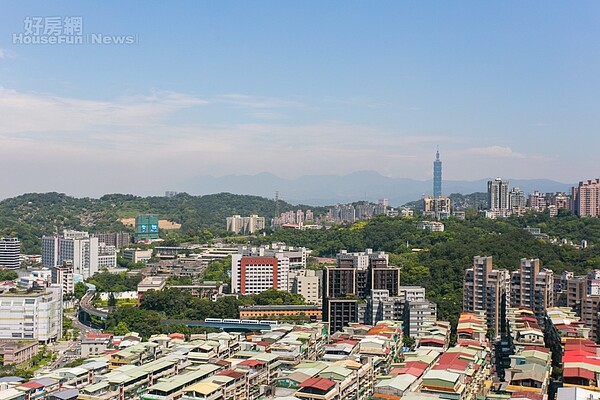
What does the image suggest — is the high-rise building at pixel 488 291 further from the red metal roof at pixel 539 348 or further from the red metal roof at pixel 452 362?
the red metal roof at pixel 452 362

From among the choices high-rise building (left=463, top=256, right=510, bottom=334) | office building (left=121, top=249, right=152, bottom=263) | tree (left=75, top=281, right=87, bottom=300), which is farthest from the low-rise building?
office building (left=121, top=249, right=152, bottom=263)

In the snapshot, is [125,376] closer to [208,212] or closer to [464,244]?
[464,244]

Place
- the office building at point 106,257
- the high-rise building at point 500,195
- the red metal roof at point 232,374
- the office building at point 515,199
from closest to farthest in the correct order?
the red metal roof at point 232,374
the office building at point 106,257
the office building at point 515,199
the high-rise building at point 500,195

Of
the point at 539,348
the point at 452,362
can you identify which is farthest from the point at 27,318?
the point at 539,348

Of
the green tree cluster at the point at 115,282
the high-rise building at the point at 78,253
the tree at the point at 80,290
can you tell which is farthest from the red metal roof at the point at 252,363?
the high-rise building at the point at 78,253

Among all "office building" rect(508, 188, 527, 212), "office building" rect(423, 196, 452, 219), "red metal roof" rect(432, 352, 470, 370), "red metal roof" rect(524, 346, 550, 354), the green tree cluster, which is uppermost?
"office building" rect(508, 188, 527, 212)

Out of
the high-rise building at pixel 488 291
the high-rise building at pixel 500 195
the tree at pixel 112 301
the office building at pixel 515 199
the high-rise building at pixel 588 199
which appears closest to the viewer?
the high-rise building at pixel 488 291

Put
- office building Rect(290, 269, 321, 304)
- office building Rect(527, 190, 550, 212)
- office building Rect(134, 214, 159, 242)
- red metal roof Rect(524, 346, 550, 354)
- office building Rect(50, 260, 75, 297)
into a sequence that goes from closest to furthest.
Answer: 1. red metal roof Rect(524, 346, 550, 354)
2. office building Rect(290, 269, 321, 304)
3. office building Rect(50, 260, 75, 297)
4. office building Rect(527, 190, 550, 212)
5. office building Rect(134, 214, 159, 242)

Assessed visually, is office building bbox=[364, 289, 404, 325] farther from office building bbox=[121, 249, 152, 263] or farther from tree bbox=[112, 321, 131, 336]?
office building bbox=[121, 249, 152, 263]

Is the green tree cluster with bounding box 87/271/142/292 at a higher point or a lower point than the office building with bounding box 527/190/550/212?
lower
